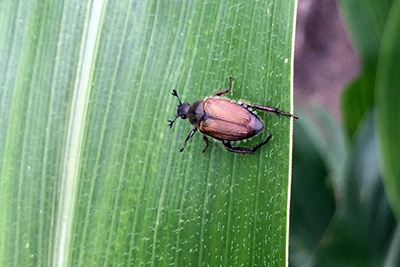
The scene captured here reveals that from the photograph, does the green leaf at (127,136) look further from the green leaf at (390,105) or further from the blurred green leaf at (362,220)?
the blurred green leaf at (362,220)

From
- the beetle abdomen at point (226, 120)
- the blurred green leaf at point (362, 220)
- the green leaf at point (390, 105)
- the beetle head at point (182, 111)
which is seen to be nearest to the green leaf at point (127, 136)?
the beetle head at point (182, 111)

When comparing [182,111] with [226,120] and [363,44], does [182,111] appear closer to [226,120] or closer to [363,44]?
[226,120]

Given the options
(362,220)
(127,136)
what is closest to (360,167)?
(362,220)

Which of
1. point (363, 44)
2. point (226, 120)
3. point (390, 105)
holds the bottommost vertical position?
point (226, 120)

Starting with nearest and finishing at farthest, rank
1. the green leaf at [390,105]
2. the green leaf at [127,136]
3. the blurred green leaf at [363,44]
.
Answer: the green leaf at [127,136] < the green leaf at [390,105] < the blurred green leaf at [363,44]

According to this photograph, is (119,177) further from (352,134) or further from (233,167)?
(352,134)

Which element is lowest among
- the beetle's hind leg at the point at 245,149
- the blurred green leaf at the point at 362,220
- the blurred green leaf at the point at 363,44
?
the blurred green leaf at the point at 362,220
